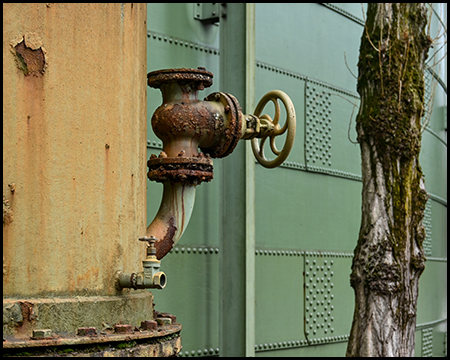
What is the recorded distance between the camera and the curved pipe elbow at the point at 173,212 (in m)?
2.71

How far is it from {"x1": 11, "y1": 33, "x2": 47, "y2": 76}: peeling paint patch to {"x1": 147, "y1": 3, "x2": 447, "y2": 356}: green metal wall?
9.26 feet

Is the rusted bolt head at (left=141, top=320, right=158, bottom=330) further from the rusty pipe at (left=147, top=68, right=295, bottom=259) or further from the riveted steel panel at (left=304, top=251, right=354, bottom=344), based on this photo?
the riveted steel panel at (left=304, top=251, right=354, bottom=344)

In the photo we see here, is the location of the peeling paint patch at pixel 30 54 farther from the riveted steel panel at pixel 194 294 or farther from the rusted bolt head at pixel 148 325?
the riveted steel panel at pixel 194 294

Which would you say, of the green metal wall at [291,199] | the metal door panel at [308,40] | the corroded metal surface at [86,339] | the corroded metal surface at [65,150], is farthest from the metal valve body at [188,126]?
the metal door panel at [308,40]

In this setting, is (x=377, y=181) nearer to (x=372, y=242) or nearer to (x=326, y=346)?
(x=372, y=242)

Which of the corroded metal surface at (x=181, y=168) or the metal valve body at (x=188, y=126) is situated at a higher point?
the metal valve body at (x=188, y=126)

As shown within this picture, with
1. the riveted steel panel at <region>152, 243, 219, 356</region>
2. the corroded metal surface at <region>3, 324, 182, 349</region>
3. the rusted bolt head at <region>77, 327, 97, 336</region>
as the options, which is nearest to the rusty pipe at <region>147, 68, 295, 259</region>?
the corroded metal surface at <region>3, 324, 182, 349</region>

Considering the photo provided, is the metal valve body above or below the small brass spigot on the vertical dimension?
above

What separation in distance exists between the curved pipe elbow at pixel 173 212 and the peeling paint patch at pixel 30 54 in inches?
34.4

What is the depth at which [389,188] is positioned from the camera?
4.96 m

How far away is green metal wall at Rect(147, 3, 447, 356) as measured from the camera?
5.14 meters

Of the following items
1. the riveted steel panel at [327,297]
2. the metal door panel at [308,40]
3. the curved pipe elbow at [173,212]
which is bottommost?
the riveted steel panel at [327,297]

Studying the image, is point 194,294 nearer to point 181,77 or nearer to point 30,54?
point 181,77

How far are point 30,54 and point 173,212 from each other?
0.97 m
